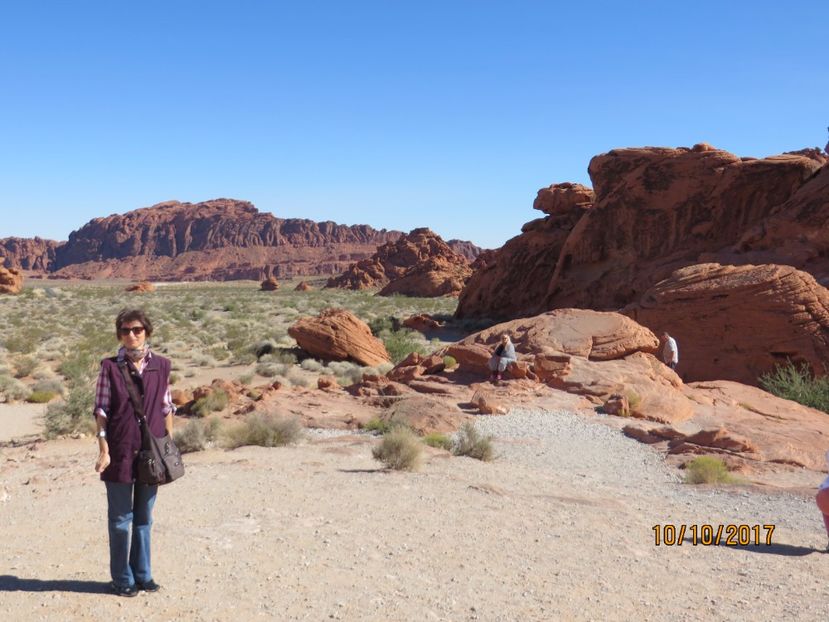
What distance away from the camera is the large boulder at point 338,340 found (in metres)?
21.4

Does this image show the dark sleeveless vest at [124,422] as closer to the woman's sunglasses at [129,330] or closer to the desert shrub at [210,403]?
the woman's sunglasses at [129,330]

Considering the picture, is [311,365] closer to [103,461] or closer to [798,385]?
[798,385]

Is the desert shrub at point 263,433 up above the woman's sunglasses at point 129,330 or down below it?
below

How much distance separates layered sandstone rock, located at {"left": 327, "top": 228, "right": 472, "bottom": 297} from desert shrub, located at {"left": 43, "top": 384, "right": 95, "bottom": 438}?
168 feet

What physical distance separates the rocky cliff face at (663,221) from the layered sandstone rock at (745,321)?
196 inches

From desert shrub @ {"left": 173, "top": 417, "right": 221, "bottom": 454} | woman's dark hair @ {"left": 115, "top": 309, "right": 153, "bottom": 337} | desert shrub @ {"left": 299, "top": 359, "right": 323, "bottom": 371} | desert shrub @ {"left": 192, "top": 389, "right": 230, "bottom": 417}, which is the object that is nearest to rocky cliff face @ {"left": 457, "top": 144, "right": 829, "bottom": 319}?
desert shrub @ {"left": 299, "top": 359, "right": 323, "bottom": 371}

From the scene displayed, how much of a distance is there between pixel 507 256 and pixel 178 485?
99.6 feet

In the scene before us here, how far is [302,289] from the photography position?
79.2m

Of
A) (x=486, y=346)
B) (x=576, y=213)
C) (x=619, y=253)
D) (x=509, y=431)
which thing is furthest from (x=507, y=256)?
(x=509, y=431)

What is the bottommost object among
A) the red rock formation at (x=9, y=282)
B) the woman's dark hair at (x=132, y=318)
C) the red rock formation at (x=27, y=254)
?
the woman's dark hair at (x=132, y=318)

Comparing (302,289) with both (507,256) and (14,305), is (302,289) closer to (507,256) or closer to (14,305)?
(14,305)

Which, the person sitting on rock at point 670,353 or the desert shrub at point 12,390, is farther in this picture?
the person sitting on rock at point 670,353

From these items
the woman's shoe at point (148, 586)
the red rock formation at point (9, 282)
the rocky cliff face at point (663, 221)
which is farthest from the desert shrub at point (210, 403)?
the red rock formation at point (9, 282)

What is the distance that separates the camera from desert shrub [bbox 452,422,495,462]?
991cm
